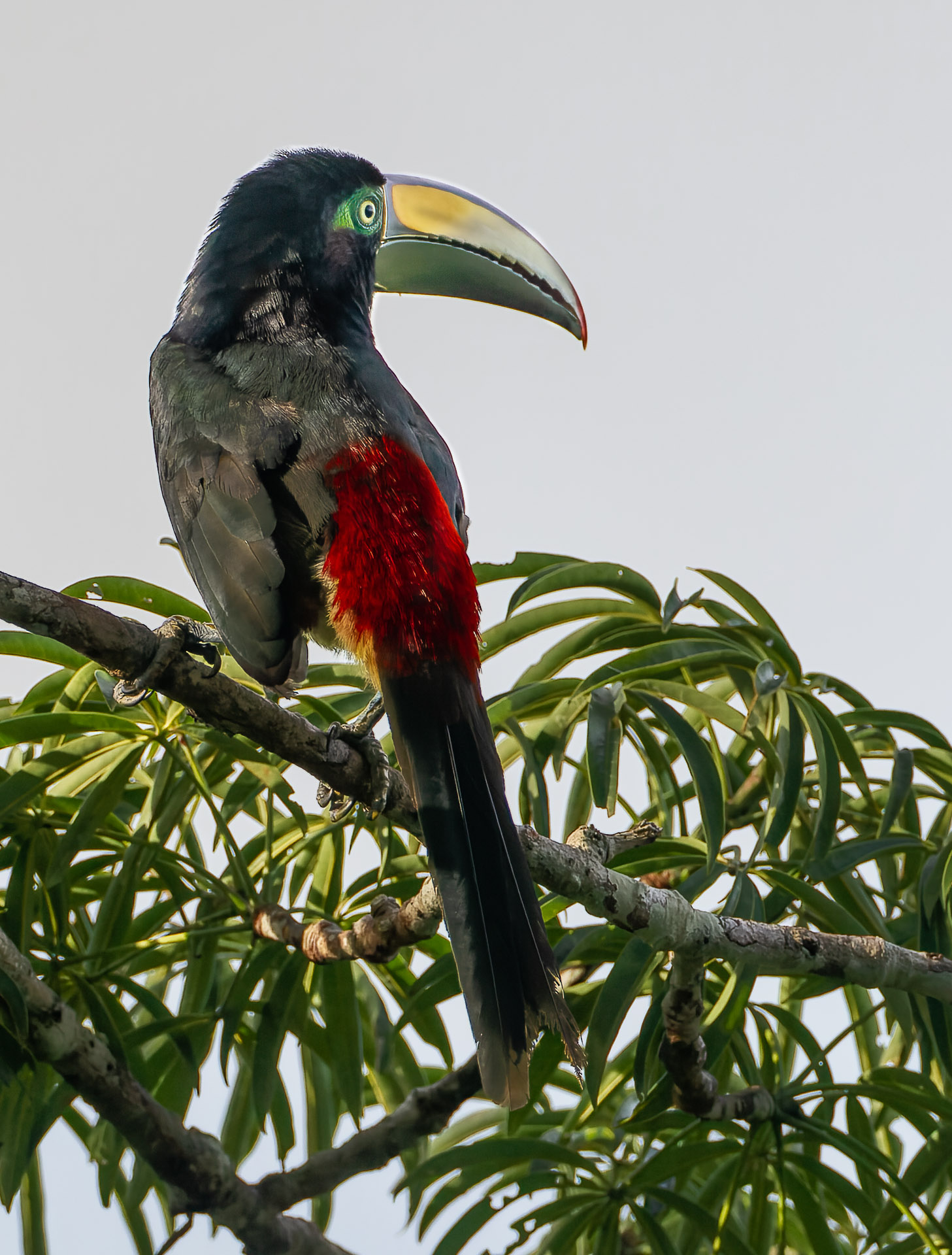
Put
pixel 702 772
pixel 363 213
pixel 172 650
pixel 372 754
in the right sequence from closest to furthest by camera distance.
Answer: pixel 172 650 < pixel 372 754 < pixel 702 772 < pixel 363 213

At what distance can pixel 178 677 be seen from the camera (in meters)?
1.25

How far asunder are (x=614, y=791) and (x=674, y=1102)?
0.50m

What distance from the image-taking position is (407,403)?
1815 millimetres

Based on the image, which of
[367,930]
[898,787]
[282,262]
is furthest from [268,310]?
[898,787]

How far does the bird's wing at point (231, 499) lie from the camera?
1.45m

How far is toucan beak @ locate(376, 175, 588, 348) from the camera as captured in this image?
2.29m

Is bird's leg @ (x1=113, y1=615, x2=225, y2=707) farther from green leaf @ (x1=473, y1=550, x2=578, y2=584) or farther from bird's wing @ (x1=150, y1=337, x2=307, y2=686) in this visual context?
green leaf @ (x1=473, y1=550, x2=578, y2=584)

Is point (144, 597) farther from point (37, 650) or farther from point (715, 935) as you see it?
point (715, 935)

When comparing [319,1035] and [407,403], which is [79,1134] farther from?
[407,403]

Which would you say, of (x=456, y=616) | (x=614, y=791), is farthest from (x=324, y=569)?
(x=614, y=791)

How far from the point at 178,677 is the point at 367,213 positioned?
1230 mm

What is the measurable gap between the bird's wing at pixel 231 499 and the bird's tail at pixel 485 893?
212 mm

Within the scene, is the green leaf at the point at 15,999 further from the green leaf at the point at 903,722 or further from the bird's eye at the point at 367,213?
the bird's eye at the point at 367,213

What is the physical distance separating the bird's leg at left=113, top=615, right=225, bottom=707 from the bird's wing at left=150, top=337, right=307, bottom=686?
0.12 ft
